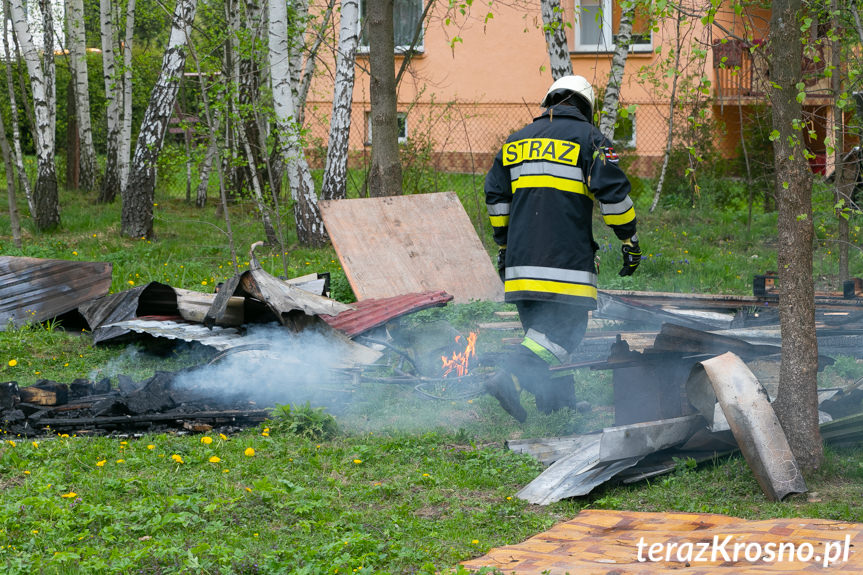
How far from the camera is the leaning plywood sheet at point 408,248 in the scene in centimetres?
848

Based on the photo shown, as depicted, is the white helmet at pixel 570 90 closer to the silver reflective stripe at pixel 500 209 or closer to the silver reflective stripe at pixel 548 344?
the silver reflective stripe at pixel 500 209

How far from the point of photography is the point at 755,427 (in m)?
4.16

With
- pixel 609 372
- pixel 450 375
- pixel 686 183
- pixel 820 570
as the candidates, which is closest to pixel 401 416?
pixel 450 375

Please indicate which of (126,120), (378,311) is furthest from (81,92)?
(378,311)

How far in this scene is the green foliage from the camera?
5.26m

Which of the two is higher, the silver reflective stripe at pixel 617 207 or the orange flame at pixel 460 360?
the silver reflective stripe at pixel 617 207

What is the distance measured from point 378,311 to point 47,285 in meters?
3.32

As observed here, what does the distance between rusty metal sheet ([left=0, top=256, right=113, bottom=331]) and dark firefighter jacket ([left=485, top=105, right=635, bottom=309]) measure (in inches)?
180

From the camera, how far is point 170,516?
3.70 meters

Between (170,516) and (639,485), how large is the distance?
2303mm

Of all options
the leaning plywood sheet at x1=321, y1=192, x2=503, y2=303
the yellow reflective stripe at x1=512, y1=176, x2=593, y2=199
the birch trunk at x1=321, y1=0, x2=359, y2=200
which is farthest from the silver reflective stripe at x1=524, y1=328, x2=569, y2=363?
the birch trunk at x1=321, y1=0, x2=359, y2=200

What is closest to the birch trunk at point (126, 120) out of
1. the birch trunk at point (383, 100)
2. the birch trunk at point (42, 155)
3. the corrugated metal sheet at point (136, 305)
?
the birch trunk at point (42, 155)

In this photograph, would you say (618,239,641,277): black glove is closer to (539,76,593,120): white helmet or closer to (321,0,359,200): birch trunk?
(539,76,593,120): white helmet

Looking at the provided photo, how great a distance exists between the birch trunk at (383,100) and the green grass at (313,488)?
3417 mm
